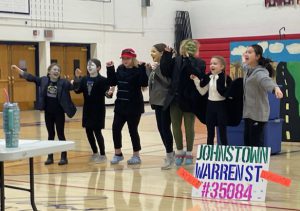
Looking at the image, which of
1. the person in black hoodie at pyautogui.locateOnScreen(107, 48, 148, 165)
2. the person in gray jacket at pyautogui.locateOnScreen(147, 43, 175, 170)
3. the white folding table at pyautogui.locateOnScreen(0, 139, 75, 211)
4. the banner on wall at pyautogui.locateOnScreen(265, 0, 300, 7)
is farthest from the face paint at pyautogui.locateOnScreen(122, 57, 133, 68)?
the banner on wall at pyautogui.locateOnScreen(265, 0, 300, 7)

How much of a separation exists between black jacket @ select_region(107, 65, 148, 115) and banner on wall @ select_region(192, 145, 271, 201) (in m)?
1.99

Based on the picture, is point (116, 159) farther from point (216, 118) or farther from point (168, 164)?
point (216, 118)

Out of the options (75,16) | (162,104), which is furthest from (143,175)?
(75,16)

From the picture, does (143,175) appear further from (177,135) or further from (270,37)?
(270,37)

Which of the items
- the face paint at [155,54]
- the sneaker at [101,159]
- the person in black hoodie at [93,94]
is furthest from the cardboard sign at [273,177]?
the sneaker at [101,159]

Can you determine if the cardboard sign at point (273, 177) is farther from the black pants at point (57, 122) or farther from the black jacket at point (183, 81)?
the black pants at point (57, 122)

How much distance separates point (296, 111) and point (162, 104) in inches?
125

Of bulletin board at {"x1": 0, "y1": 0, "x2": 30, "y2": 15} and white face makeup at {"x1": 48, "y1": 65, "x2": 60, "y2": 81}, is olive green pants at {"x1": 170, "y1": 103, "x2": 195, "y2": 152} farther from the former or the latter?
bulletin board at {"x1": 0, "y1": 0, "x2": 30, "y2": 15}

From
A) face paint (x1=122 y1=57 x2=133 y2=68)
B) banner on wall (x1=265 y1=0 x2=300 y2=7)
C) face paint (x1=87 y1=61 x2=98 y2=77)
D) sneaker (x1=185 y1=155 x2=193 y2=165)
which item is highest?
banner on wall (x1=265 y1=0 x2=300 y2=7)

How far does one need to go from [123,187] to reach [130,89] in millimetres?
1776

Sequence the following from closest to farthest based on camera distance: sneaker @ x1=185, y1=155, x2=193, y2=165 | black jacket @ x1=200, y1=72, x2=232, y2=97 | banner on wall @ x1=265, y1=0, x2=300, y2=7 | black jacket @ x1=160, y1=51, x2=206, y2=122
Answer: black jacket @ x1=200, y1=72, x2=232, y2=97, black jacket @ x1=160, y1=51, x2=206, y2=122, sneaker @ x1=185, y1=155, x2=193, y2=165, banner on wall @ x1=265, y1=0, x2=300, y2=7

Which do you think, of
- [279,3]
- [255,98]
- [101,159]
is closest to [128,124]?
[101,159]

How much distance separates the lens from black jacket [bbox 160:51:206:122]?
704cm

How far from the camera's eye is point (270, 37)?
2080cm
